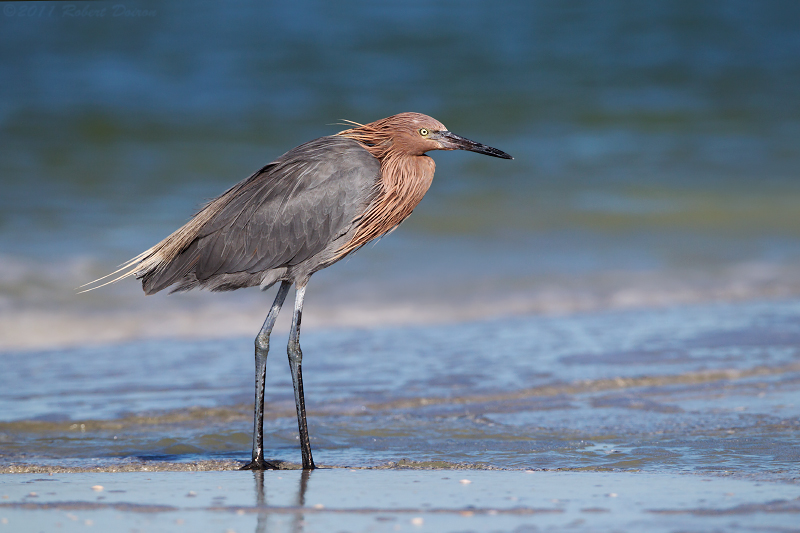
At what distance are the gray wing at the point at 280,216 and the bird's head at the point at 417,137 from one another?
17cm

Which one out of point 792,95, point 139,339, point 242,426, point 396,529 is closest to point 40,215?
point 139,339

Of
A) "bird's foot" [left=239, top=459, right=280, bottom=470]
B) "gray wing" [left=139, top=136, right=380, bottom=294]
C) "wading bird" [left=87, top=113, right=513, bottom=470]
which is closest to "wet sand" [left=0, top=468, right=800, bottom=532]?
"bird's foot" [left=239, top=459, right=280, bottom=470]

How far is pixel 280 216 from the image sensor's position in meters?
4.74

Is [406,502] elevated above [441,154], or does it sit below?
below

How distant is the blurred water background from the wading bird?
0.88 m

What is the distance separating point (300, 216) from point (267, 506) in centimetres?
174

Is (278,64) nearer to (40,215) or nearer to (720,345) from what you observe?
(40,215)

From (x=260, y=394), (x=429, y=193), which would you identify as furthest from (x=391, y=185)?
(x=429, y=193)

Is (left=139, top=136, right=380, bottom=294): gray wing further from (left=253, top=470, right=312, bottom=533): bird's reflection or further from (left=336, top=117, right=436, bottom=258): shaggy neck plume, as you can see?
(left=253, top=470, right=312, bottom=533): bird's reflection

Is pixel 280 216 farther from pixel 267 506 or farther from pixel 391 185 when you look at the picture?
pixel 267 506

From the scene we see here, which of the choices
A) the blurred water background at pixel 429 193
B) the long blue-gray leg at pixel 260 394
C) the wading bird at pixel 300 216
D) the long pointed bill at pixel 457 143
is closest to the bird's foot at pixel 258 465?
the long blue-gray leg at pixel 260 394

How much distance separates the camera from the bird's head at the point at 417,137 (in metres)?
4.79

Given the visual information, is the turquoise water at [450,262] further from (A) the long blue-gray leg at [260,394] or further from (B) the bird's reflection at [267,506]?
(A) the long blue-gray leg at [260,394]

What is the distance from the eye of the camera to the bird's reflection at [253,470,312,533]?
10.1ft
